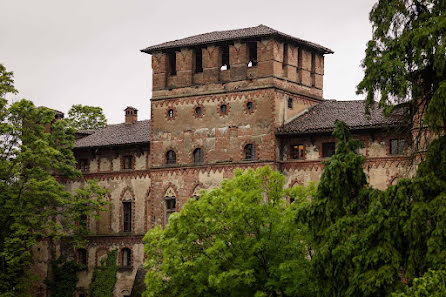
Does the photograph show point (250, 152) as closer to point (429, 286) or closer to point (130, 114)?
point (130, 114)

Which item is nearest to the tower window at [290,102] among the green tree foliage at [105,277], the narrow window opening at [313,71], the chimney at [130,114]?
the narrow window opening at [313,71]

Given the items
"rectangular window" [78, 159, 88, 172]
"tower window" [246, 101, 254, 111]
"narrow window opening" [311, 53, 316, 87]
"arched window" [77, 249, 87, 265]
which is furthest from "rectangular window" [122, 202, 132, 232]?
"narrow window opening" [311, 53, 316, 87]

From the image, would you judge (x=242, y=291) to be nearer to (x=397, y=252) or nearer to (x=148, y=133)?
(x=397, y=252)

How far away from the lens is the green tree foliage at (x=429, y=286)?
730 inches

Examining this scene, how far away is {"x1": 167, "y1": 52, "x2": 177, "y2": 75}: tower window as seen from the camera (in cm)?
4219

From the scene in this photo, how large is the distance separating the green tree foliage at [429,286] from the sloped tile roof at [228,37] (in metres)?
21.3

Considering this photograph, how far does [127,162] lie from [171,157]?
407 cm

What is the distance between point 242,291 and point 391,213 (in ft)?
31.2

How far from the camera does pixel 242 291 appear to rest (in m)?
29.7

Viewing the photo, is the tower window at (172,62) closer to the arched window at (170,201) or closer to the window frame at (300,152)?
the arched window at (170,201)

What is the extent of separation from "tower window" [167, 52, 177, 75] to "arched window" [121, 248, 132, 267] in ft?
30.6

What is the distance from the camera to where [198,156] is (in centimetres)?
4056

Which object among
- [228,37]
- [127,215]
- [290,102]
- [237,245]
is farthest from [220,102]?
[237,245]

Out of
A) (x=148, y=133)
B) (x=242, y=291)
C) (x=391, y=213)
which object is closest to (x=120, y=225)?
(x=148, y=133)
